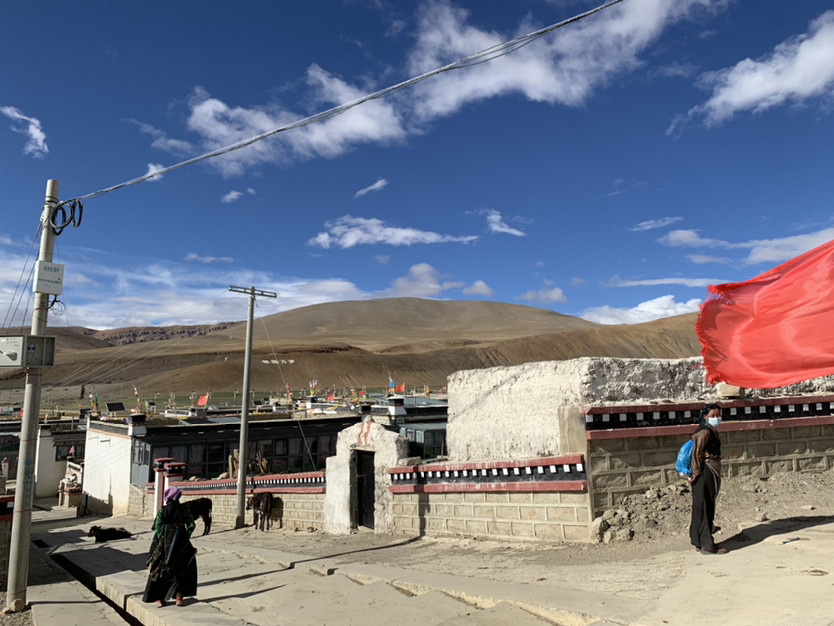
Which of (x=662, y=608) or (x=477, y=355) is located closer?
(x=662, y=608)

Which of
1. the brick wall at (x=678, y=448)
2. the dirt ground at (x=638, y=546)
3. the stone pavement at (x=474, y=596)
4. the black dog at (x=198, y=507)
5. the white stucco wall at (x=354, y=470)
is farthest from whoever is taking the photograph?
the white stucco wall at (x=354, y=470)

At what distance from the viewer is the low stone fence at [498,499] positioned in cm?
770

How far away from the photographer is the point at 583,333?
4434 inches

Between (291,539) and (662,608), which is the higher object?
(662,608)

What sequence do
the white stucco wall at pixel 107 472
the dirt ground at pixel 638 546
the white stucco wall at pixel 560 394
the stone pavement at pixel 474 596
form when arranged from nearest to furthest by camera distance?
1. the stone pavement at pixel 474 596
2. the dirt ground at pixel 638 546
3. the white stucco wall at pixel 560 394
4. the white stucco wall at pixel 107 472

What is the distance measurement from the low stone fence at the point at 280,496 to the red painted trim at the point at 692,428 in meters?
8.45

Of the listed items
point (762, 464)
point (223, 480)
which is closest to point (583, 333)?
point (223, 480)

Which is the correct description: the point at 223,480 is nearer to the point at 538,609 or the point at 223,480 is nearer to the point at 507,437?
the point at 507,437

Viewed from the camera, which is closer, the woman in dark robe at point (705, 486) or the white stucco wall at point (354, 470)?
the woman in dark robe at point (705, 486)

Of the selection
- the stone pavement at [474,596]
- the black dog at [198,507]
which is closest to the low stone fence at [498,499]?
the stone pavement at [474,596]

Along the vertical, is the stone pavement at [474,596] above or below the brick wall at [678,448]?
below

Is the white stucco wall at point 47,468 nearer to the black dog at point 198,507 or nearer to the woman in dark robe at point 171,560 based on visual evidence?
the black dog at point 198,507

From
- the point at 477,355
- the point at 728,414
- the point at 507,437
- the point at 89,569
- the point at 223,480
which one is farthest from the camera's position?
the point at 477,355

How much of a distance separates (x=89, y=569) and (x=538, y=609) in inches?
353
